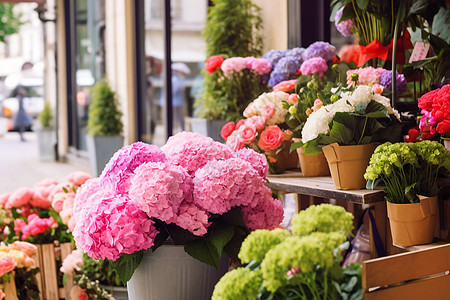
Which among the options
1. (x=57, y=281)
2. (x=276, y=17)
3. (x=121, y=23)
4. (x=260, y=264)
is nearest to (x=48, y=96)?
(x=121, y=23)

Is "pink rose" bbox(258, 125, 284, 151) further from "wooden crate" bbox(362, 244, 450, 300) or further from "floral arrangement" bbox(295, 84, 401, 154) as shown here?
"wooden crate" bbox(362, 244, 450, 300)

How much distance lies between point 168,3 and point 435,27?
136 inches

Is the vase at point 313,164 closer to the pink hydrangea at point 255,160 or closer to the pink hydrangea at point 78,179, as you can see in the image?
the pink hydrangea at point 255,160

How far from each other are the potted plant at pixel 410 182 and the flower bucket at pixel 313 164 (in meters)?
0.38

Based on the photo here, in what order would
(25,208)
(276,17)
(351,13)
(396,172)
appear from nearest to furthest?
(396,172) → (351,13) → (25,208) → (276,17)

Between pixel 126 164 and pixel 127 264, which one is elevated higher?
pixel 126 164

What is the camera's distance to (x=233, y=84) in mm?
3266

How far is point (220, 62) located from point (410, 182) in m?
1.56

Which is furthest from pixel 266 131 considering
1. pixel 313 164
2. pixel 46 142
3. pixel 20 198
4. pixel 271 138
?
pixel 46 142

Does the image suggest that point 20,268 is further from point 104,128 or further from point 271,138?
point 104,128

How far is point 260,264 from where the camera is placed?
1169 millimetres

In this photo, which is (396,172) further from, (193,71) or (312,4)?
(193,71)

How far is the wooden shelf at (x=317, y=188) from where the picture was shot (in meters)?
1.87

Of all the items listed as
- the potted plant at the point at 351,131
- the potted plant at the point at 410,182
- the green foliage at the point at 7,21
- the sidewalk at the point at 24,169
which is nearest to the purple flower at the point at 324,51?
the potted plant at the point at 351,131
